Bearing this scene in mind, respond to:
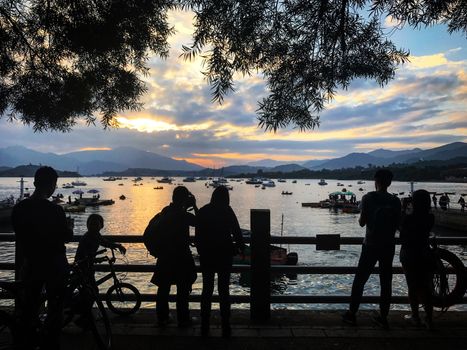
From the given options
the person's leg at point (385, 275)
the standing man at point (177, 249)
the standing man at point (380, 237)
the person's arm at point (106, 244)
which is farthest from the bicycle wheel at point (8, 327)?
the person's leg at point (385, 275)

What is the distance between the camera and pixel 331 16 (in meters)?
5.72

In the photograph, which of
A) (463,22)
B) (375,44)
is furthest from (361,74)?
(463,22)

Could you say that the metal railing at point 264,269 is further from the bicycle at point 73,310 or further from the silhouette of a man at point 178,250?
the bicycle at point 73,310

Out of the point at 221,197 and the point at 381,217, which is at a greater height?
the point at 221,197

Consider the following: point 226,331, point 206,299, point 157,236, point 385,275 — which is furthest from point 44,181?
point 385,275

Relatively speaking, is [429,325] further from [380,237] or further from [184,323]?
[184,323]

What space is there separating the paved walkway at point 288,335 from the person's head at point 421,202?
5.96ft

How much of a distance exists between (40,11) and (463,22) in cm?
643

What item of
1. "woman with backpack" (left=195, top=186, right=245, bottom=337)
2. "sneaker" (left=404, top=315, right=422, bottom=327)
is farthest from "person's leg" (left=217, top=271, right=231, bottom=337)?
"sneaker" (left=404, top=315, right=422, bottom=327)

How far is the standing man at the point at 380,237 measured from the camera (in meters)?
5.84

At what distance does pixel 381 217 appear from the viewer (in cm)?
582

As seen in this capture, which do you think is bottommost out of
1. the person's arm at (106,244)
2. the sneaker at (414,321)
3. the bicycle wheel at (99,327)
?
the sneaker at (414,321)

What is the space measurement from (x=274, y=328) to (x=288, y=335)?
345 mm

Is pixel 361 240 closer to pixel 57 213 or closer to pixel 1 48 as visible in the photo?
pixel 57 213
